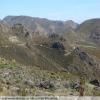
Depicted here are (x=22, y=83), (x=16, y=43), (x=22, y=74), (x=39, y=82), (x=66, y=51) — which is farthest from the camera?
(x=66, y=51)

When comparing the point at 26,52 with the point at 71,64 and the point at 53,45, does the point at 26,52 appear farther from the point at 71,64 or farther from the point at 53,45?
the point at 53,45

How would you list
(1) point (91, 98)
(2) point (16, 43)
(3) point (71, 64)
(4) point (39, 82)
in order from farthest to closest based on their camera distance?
(2) point (16, 43) → (3) point (71, 64) → (4) point (39, 82) → (1) point (91, 98)

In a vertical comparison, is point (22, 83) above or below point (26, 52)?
above

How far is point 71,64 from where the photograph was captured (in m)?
85.4

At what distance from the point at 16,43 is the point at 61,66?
17.1 m

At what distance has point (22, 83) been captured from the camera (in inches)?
653

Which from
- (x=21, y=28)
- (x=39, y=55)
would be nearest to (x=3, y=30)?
(x=21, y=28)

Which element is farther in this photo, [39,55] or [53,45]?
[53,45]

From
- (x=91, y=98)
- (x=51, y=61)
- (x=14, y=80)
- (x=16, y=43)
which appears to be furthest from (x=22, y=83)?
(x=16, y=43)

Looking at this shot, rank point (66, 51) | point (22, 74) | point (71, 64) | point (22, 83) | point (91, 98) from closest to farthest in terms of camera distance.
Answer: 1. point (91, 98)
2. point (22, 83)
3. point (22, 74)
4. point (71, 64)
5. point (66, 51)

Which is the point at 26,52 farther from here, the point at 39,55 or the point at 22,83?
the point at 22,83

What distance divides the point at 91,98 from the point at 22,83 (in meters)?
9.65

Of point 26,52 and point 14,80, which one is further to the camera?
point 26,52

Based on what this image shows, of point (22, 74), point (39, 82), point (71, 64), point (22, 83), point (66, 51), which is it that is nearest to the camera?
point (22, 83)
